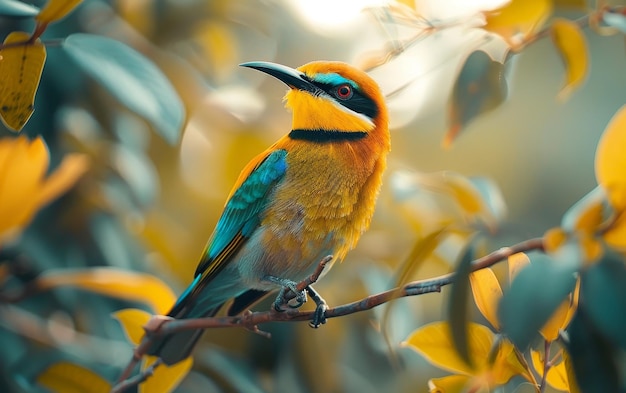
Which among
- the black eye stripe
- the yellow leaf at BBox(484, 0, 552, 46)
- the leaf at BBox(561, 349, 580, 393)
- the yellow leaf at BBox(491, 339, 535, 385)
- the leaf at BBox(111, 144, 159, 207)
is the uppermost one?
the yellow leaf at BBox(484, 0, 552, 46)

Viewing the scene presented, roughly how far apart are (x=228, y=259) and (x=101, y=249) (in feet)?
1.34

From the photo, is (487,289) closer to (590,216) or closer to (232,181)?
(590,216)

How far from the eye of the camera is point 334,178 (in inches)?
28.5

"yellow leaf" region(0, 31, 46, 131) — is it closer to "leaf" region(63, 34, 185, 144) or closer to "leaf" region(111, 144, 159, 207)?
"leaf" region(63, 34, 185, 144)

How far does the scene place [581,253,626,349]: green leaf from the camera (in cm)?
47

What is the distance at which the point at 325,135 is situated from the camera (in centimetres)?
74

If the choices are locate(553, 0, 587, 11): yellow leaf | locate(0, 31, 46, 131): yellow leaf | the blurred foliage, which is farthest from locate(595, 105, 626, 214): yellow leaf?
locate(0, 31, 46, 131): yellow leaf

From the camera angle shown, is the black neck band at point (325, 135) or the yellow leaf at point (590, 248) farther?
the black neck band at point (325, 135)

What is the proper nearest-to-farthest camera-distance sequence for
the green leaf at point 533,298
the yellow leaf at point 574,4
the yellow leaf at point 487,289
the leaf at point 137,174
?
the green leaf at point 533,298
the yellow leaf at point 487,289
the yellow leaf at point 574,4
the leaf at point 137,174

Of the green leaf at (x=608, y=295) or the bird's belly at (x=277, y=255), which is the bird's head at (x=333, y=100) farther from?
the green leaf at (x=608, y=295)

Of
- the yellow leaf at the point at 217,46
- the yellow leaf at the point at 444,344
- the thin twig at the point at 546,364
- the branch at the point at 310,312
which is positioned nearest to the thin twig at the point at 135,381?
the branch at the point at 310,312

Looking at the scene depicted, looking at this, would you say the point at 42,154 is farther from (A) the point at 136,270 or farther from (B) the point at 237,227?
(A) the point at 136,270

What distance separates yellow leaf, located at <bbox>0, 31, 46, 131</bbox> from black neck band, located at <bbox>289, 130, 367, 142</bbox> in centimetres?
25

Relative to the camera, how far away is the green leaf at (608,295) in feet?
1.56
